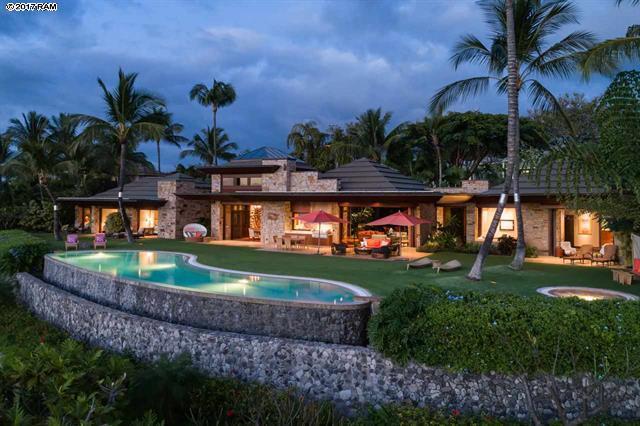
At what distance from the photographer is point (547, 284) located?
42.6 feet

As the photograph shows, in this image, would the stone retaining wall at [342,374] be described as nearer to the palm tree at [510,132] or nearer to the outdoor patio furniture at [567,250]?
the palm tree at [510,132]

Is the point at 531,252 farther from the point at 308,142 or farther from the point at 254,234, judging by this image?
the point at 308,142

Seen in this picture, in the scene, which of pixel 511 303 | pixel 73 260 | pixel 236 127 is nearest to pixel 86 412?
pixel 511 303

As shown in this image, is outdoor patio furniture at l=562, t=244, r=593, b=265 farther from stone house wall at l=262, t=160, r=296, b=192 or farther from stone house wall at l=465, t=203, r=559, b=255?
stone house wall at l=262, t=160, r=296, b=192

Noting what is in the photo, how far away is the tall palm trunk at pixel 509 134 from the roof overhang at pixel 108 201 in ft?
71.9

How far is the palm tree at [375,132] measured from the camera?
38406 mm

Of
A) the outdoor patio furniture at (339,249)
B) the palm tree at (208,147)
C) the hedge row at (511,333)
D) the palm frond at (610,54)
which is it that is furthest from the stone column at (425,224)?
the palm tree at (208,147)

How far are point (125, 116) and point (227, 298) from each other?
17.7 metres

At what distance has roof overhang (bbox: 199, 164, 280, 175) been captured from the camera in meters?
25.7

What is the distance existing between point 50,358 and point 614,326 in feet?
25.0

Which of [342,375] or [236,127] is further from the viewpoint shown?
[236,127]

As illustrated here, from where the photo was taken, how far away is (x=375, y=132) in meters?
38.6

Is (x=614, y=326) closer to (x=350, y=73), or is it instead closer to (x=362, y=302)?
(x=362, y=302)

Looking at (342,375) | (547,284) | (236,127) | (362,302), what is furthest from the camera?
(236,127)
